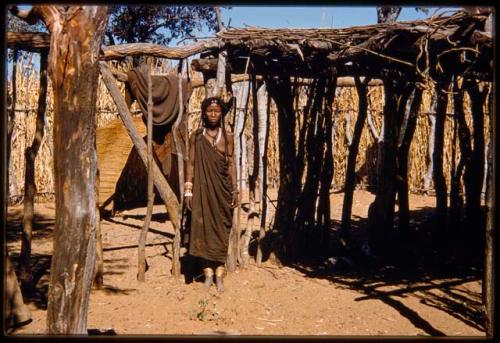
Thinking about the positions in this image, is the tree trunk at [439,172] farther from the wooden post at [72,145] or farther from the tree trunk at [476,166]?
the wooden post at [72,145]

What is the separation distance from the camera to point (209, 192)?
656 cm

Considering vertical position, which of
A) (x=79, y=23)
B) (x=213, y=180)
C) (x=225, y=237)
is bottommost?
(x=225, y=237)

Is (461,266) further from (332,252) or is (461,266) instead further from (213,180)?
(213,180)

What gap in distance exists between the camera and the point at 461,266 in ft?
24.2

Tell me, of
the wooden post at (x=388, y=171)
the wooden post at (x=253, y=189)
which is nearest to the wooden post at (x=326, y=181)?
the wooden post at (x=388, y=171)

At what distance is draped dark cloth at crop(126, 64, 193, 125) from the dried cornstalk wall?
→ 2009mm

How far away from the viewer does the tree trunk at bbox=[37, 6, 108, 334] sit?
3.45 meters

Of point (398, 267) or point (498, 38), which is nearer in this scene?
point (498, 38)

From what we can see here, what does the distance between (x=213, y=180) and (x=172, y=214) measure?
2.66 ft

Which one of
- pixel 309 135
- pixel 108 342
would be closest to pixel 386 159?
pixel 309 135

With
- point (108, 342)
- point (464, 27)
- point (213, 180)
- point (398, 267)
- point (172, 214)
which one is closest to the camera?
point (108, 342)

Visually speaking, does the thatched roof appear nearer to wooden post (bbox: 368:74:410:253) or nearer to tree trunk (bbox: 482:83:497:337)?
wooden post (bbox: 368:74:410:253)

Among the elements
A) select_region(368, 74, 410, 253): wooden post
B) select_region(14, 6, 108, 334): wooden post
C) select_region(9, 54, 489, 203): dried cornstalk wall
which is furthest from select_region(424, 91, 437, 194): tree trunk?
select_region(14, 6, 108, 334): wooden post

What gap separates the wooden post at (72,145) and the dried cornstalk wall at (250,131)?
7.17 metres
